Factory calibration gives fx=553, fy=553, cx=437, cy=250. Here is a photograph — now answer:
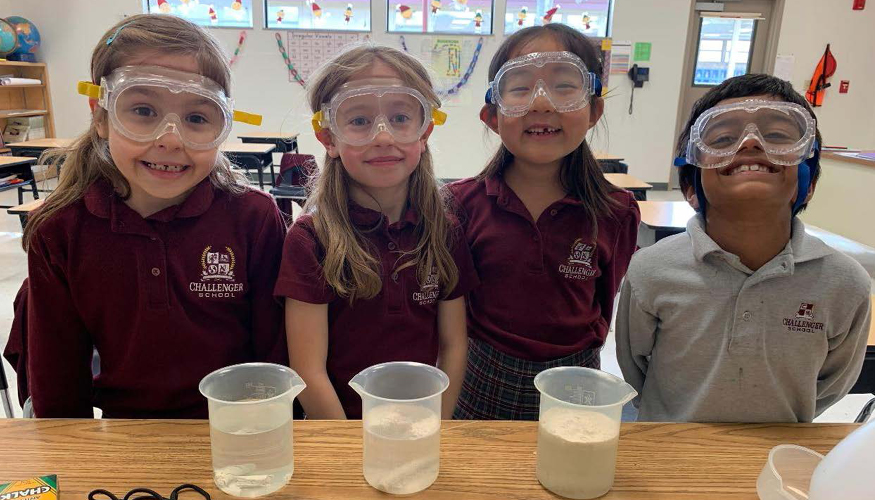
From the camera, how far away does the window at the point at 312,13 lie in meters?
7.18

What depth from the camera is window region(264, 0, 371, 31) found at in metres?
7.18

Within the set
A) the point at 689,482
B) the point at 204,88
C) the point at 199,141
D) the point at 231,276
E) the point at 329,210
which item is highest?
the point at 204,88

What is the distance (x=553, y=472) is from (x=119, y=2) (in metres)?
8.56

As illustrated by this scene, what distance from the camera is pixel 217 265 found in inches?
49.3

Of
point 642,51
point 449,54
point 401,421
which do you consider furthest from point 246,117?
point 642,51

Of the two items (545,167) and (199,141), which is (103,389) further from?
(545,167)

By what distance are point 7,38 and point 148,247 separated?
779cm

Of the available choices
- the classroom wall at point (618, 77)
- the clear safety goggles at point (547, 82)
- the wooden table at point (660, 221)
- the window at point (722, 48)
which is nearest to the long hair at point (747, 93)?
the clear safety goggles at point (547, 82)

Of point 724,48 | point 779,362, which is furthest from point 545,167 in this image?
point 724,48

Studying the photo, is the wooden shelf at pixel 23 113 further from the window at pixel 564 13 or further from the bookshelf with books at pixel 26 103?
the window at pixel 564 13

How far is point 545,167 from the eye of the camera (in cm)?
150

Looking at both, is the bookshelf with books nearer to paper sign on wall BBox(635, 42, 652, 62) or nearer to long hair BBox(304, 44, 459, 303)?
long hair BBox(304, 44, 459, 303)

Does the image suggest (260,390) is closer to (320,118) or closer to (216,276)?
(216,276)

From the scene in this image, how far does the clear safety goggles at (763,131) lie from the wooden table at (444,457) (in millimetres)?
537
